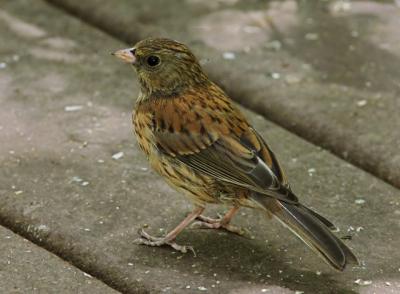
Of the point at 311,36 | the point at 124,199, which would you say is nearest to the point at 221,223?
the point at 124,199

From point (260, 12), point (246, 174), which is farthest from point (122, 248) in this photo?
point (260, 12)

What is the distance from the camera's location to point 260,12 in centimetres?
738

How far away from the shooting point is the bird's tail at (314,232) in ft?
14.5

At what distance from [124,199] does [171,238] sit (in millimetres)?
487

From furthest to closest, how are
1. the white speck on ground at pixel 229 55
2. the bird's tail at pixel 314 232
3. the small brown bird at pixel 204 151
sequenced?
the white speck on ground at pixel 229 55, the small brown bird at pixel 204 151, the bird's tail at pixel 314 232

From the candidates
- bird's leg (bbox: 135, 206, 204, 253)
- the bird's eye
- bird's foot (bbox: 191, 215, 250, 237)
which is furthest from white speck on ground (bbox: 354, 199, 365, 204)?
the bird's eye

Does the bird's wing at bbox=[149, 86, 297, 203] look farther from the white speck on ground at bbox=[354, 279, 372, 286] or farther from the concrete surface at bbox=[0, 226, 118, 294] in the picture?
the concrete surface at bbox=[0, 226, 118, 294]

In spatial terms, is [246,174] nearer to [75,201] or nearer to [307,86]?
[75,201]

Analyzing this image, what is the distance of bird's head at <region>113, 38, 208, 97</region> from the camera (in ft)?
16.8

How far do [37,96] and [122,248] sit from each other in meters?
1.76

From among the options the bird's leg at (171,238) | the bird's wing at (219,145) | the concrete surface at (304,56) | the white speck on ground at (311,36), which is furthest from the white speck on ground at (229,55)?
the bird's leg at (171,238)

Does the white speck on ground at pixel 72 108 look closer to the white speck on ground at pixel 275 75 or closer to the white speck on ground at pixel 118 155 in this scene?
the white speck on ground at pixel 118 155

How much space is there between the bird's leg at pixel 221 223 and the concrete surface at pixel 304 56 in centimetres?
102

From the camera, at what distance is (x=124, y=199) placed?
529 cm
